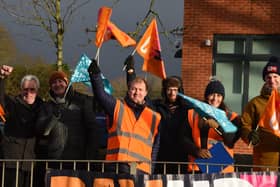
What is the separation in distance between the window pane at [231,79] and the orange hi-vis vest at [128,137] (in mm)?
9992

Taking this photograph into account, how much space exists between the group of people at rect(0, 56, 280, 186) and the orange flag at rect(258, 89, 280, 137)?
14 cm

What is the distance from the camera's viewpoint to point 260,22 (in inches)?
653

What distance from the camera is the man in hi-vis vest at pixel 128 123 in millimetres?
6613

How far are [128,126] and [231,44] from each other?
10502mm

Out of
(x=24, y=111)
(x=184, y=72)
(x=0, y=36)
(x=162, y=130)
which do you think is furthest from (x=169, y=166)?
(x=0, y=36)

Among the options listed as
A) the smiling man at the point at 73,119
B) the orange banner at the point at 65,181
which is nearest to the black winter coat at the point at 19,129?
the smiling man at the point at 73,119

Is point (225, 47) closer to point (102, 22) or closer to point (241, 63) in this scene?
point (241, 63)


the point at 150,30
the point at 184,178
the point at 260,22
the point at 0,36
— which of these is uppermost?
the point at 0,36

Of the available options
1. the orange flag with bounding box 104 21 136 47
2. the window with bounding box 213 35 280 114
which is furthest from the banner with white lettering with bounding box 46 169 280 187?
the window with bounding box 213 35 280 114

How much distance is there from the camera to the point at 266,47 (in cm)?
1658

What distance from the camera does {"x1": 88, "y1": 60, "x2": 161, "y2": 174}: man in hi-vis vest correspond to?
6613 millimetres

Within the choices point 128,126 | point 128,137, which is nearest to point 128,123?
point 128,126

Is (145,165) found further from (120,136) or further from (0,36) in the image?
(0,36)

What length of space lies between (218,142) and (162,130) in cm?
63
